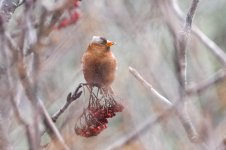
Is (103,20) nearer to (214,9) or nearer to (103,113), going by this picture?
(103,113)

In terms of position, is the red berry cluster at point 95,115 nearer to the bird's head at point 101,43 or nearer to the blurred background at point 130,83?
the blurred background at point 130,83

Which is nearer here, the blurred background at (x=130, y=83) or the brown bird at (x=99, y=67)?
the brown bird at (x=99, y=67)

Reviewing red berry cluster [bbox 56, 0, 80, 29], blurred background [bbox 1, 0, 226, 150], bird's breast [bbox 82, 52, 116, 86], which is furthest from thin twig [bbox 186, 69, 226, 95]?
red berry cluster [bbox 56, 0, 80, 29]

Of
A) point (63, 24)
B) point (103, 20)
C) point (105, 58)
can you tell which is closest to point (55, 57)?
point (105, 58)

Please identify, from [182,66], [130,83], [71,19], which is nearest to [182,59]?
[182,66]

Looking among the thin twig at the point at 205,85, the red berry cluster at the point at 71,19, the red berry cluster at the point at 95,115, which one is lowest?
the thin twig at the point at 205,85

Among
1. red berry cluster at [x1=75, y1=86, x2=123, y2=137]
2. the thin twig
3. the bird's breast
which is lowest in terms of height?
the thin twig

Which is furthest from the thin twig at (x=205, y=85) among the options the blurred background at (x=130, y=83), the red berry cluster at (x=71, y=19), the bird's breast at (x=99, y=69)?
the red berry cluster at (x=71, y=19)

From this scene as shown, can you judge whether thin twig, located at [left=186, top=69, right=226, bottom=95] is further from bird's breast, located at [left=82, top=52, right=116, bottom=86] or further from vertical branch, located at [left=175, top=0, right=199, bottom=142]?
bird's breast, located at [left=82, top=52, right=116, bottom=86]
